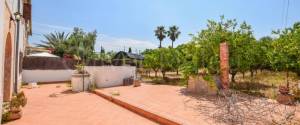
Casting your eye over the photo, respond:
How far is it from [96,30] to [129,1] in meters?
26.9

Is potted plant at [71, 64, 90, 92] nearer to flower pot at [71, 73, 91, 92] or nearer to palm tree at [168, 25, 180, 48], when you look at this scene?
flower pot at [71, 73, 91, 92]

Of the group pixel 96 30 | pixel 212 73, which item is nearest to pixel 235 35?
pixel 212 73

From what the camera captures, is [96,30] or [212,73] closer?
[212,73]

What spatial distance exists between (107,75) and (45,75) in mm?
7200

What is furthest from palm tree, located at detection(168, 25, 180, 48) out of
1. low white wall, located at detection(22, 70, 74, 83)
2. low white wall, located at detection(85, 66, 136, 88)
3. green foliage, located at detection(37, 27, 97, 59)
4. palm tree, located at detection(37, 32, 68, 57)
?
low white wall, located at detection(85, 66, 136, 88)

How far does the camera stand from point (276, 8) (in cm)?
985

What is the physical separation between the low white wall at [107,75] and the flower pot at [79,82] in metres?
0.81

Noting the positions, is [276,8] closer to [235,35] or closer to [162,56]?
[235,35]

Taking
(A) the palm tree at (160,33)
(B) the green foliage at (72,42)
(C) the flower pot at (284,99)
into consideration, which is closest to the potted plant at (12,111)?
(C) the flower pot at (284,99)

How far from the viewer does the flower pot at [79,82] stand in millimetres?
12734

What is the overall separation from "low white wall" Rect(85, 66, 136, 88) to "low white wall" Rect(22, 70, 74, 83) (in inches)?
231

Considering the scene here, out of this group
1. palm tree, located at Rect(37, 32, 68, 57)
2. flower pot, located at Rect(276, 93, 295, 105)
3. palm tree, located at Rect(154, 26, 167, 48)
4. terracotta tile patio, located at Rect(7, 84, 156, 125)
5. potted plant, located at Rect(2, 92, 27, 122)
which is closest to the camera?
potted plant, located at Rect(2, 92, 27, 122)

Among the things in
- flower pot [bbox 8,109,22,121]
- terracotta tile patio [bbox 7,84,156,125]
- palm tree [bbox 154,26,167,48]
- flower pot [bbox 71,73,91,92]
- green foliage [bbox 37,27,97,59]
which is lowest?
terracotta tile patio [bbox 7,84,156,125]

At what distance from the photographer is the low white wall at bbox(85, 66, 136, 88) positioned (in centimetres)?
1377
